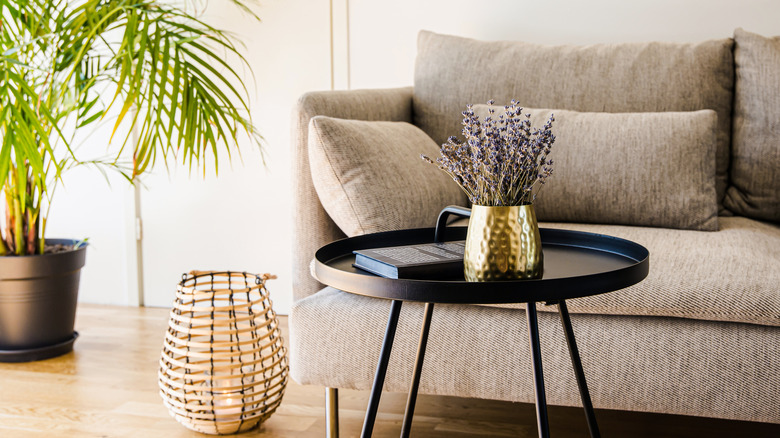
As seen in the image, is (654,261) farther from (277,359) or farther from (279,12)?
(279,12)

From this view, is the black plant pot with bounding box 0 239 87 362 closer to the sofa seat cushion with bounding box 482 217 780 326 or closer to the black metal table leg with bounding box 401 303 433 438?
the black metal table leg with bounding box 401 303 433 438

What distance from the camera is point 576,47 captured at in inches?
86.5

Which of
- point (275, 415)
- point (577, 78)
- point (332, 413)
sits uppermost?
point (577, 78)

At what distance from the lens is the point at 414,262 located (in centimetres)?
104

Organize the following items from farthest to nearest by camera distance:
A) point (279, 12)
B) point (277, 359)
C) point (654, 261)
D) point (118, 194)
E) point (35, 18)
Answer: point (118, 194) → point (279, 12) → point (35, 18) → point (277, 359) → point (654, 261)

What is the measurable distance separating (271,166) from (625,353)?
1.70 m

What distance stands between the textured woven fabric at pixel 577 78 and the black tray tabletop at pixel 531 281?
3.02ft

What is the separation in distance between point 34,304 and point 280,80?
114 centimetres

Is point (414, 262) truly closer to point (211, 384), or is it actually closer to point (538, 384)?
point (538, 384)

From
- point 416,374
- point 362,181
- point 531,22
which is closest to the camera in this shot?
point 416,374

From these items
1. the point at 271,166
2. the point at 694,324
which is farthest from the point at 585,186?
the point at 271,166

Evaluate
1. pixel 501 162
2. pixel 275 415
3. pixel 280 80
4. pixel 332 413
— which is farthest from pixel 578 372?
pixel 280 80

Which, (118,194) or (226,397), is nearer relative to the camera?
(226,397)

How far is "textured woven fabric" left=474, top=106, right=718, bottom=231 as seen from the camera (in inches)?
73.4
